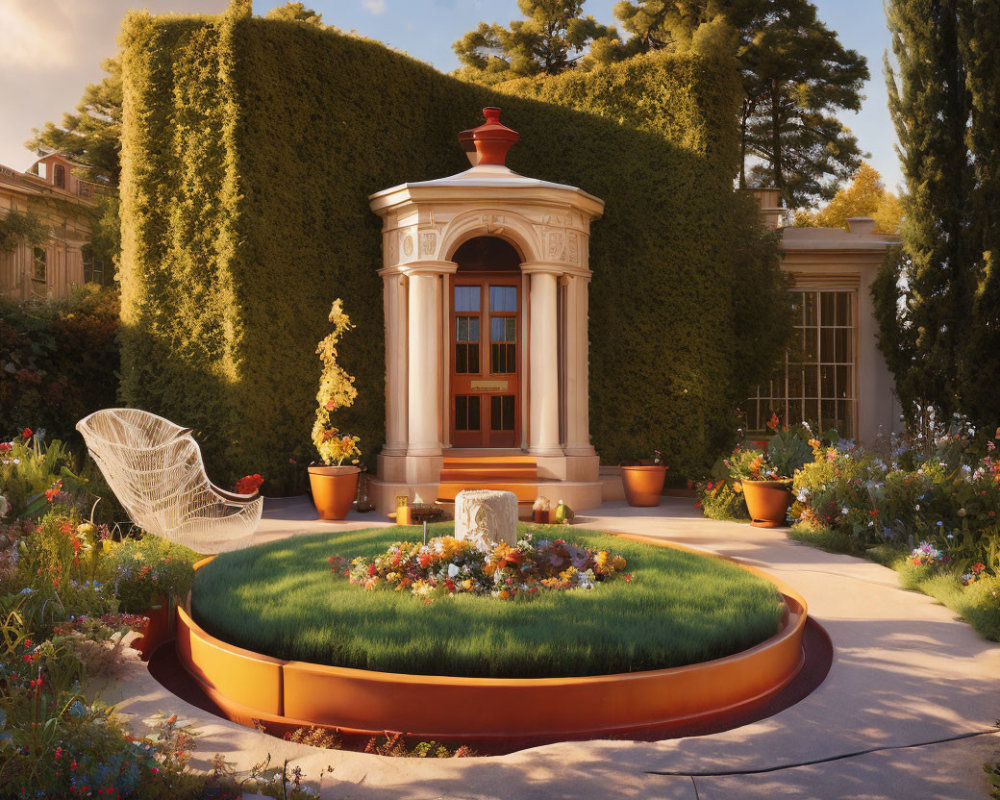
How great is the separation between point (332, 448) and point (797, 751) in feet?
23.1

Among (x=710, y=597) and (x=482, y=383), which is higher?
(x=482, y=383)

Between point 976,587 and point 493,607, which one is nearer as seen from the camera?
point 493,607

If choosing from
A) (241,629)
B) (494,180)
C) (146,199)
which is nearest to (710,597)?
(241,629)

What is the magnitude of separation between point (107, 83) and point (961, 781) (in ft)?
74.7

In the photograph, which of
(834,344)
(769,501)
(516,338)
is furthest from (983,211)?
(516,338)

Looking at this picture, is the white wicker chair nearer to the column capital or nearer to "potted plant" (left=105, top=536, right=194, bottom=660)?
"potted plant" (left=105, top=536, right=194, bottom=660)

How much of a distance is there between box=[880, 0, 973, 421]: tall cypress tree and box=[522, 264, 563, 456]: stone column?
472 cm

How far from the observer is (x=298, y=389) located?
1069 centimetres

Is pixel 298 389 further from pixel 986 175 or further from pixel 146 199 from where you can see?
pixel 986 175

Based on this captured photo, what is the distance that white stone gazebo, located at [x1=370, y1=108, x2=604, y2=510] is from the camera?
406 inches

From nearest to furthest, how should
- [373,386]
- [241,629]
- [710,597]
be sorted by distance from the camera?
[241,629]
[710,597]
[373,386]

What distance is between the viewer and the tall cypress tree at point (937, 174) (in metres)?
10.4

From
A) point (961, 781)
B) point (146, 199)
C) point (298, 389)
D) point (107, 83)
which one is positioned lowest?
point (961, 781)

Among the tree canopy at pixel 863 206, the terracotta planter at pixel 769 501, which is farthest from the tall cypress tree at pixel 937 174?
the tree canopy at pixel 863 206
